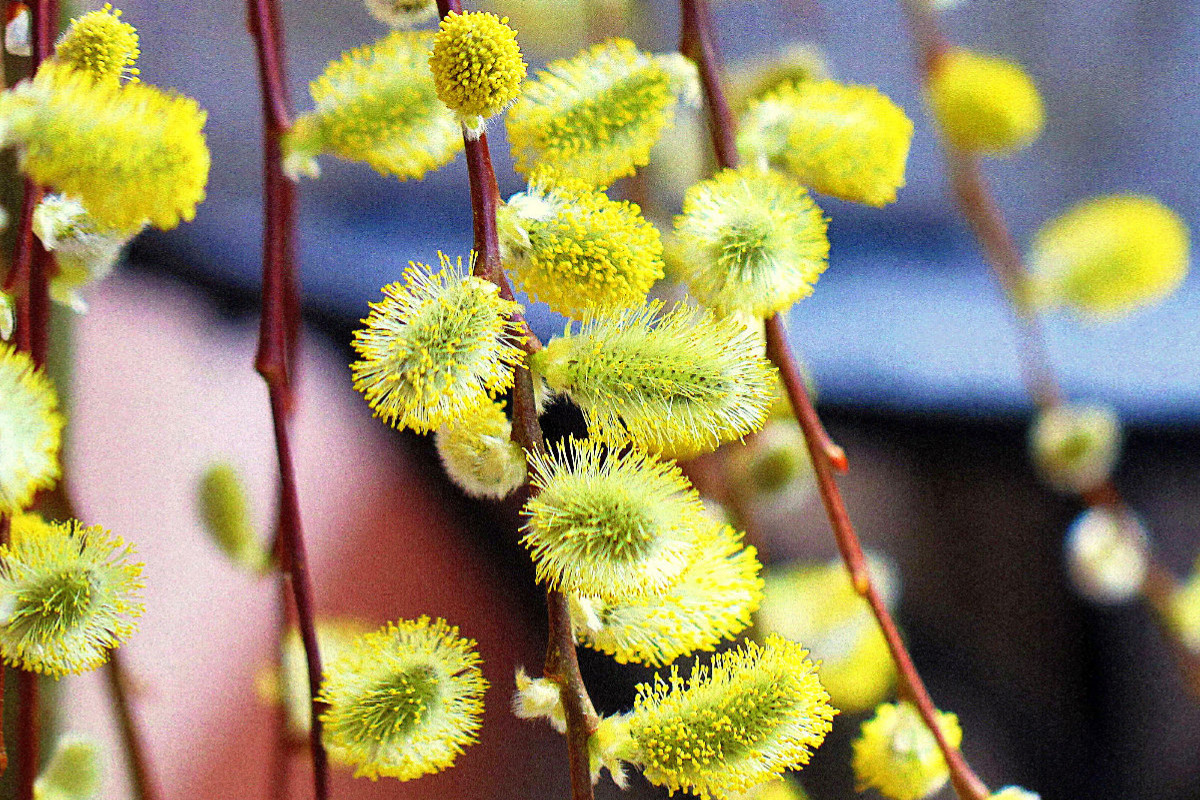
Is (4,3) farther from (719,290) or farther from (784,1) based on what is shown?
(784,1)

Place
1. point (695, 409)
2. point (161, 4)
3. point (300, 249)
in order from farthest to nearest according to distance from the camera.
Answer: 1. point (300, 249)
2. point (161, 4)
3. point (695, 409)

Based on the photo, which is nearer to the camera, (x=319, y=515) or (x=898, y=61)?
(x=319, y=515)

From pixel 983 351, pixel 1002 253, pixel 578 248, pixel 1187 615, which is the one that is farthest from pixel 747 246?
pixel 983 351

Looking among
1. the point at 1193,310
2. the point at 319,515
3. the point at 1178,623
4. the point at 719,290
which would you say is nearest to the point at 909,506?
the point at 1178,623

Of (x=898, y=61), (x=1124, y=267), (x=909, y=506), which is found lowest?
(x=909, y=506)

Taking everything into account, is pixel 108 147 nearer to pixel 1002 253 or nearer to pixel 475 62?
pixel 475 62

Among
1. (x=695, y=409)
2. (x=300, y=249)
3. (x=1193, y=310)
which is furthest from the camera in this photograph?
(x=1193, y=310)
